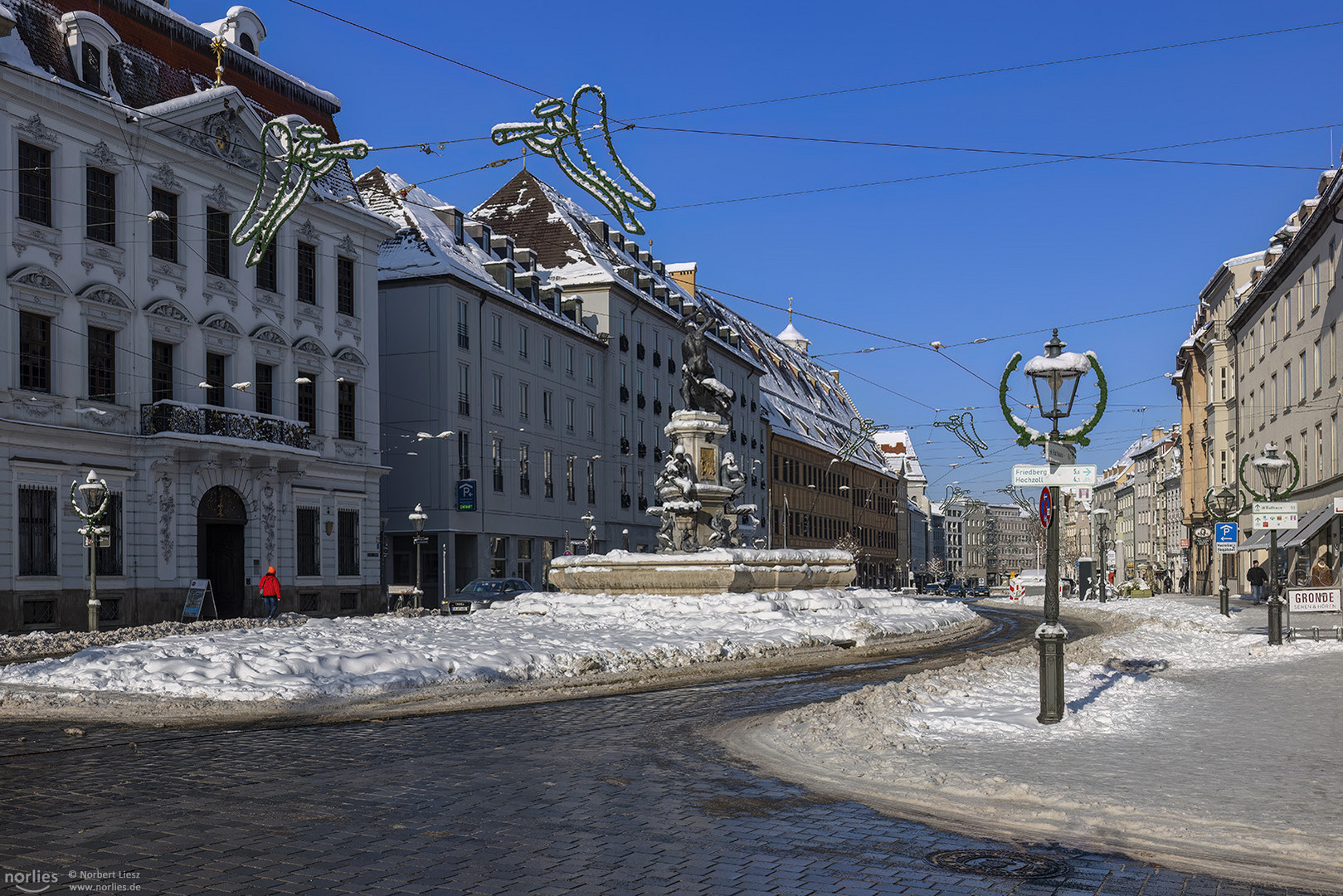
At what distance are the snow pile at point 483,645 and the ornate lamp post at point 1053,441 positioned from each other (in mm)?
8136

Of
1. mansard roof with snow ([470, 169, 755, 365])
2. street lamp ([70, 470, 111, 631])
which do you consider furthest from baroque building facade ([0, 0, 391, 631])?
mansard roof with snow ([470, 169, 755, 365])

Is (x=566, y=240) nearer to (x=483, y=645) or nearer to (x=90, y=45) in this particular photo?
(x=90, y=45)

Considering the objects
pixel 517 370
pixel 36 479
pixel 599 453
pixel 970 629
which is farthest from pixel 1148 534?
pixel 36 479

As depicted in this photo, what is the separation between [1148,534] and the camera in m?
135

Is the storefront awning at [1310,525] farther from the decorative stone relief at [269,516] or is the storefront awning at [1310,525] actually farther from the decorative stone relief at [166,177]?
the decorative stone relief at [166,177]

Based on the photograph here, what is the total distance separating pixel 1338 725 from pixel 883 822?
633 cm

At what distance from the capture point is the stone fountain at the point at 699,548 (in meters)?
29.1

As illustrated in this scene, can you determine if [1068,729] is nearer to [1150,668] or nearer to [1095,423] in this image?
[1095,423]

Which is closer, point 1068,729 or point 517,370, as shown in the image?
point 1068,729

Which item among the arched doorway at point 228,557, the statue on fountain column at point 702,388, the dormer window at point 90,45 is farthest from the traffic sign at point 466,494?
the dormer window at point 90,45

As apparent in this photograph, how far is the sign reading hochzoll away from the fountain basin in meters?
10.8

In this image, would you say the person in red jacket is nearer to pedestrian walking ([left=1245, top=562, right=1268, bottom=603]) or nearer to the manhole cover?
the manhole cover

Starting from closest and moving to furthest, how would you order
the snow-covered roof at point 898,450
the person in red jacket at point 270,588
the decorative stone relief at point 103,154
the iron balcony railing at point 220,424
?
the decorative stone relief at point 103,154 → the person in red jacket at point 270,588 → the iron balcony railing at point 220,424 → the snow-covered roof at point 898,450

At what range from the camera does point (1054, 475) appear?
11.9 m
